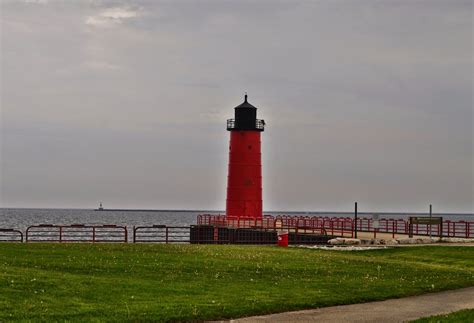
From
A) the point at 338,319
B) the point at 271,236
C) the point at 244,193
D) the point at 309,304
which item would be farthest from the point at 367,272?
the point at 244,193

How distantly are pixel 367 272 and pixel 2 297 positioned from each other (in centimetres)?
1217

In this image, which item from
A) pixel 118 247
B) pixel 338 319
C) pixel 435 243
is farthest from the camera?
pixel 435 243

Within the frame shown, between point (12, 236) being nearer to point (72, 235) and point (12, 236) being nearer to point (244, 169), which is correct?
point (72, 235)

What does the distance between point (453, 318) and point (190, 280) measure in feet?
26.4

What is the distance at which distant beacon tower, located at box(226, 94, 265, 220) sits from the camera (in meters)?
61.2

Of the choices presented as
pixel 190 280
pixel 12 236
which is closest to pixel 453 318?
pixel 190 280

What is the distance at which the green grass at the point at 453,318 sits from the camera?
15.2 meters

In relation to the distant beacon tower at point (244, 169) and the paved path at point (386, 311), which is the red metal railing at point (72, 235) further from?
the paved path at point (386, 311)

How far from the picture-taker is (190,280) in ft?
69.6

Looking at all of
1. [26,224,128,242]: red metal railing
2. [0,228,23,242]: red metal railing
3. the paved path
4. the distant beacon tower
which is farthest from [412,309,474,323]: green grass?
the distant beacon tower

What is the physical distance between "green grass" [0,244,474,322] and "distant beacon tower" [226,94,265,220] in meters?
29.3

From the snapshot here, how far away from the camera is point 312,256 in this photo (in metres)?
29.6

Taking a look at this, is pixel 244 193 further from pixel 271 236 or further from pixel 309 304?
Result: pixel 309 304

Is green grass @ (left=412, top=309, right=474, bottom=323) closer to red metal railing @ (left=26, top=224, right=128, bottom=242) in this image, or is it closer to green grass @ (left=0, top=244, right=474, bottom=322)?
green grass @ (left=0, top=244, right=474, bottom=322)
